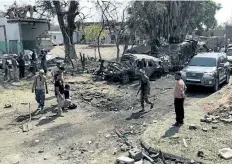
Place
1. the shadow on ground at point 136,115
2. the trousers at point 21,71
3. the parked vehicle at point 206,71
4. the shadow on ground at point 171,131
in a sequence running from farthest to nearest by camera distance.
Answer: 1. the trousers at point 21,71
2. the parked vehicle at point 206,71
3. the shadow on ground at point 136,115
4. the shadow on ground at point 171,131

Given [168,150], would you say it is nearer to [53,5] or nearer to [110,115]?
[110,115]

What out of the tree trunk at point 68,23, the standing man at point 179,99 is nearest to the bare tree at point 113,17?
the tree trunk at point 68,23

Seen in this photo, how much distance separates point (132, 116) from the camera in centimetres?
1168

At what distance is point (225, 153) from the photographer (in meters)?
7.64

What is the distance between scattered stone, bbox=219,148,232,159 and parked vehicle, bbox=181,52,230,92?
25.8 feet

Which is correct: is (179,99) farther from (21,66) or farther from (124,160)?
(21,66)

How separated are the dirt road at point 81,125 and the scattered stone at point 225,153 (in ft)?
7.20

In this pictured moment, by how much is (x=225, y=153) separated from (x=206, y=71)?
8.35 meters

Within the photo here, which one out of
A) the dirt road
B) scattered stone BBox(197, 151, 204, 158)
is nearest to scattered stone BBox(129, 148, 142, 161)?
the dirt road

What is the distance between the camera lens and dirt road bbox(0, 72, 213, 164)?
8406 millimetres

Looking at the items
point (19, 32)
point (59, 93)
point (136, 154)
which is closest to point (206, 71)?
point (59, 93)

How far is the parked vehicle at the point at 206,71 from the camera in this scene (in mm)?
15387

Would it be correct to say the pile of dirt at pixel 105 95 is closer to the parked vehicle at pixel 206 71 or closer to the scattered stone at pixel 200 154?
the parked vehicle at pixel 206 71

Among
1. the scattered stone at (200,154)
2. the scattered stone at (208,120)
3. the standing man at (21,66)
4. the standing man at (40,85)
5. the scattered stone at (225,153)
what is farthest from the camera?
the standing man at (21,66)
